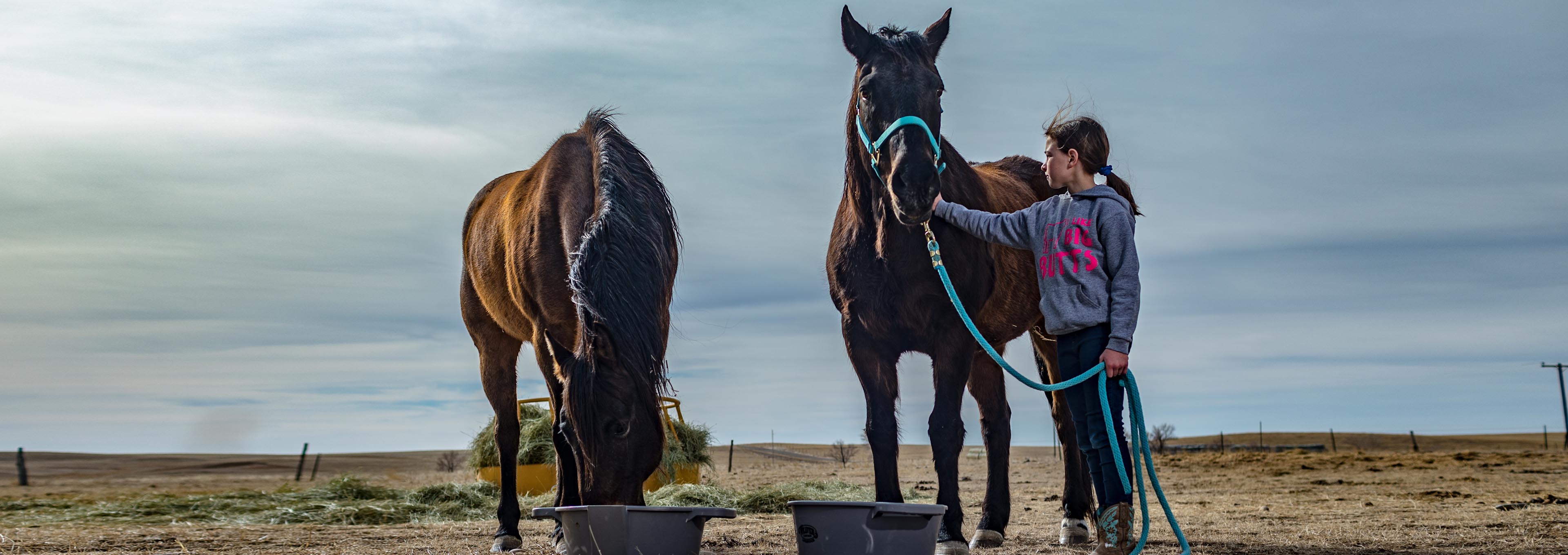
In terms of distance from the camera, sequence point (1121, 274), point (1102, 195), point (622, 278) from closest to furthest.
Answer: point (1121, 274), point (1102, 195), point (622, 278)

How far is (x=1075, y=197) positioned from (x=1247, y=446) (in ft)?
108

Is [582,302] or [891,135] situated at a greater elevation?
[891,135]

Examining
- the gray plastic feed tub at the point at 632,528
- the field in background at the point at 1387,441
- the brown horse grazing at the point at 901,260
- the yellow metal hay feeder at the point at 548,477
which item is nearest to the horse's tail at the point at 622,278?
the gray plastic feed tub at the point at 632,528

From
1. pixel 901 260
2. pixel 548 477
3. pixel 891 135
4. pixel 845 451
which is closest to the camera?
pixel 891 135

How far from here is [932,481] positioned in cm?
1184

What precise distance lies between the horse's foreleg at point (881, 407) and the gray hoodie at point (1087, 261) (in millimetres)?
695

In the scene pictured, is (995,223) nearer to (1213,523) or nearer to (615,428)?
(615,428)

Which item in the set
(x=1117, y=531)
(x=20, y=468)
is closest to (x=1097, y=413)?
(x=1117, y=531)

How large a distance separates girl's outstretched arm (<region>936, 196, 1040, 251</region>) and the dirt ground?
1614 mm

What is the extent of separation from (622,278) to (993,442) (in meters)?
2.05

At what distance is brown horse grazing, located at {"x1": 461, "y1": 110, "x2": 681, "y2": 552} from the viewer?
3.63 m

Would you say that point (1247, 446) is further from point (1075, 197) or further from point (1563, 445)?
point (1075, 197)

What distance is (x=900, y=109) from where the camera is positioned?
11.8ft

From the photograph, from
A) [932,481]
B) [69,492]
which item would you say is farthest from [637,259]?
[69,492]
